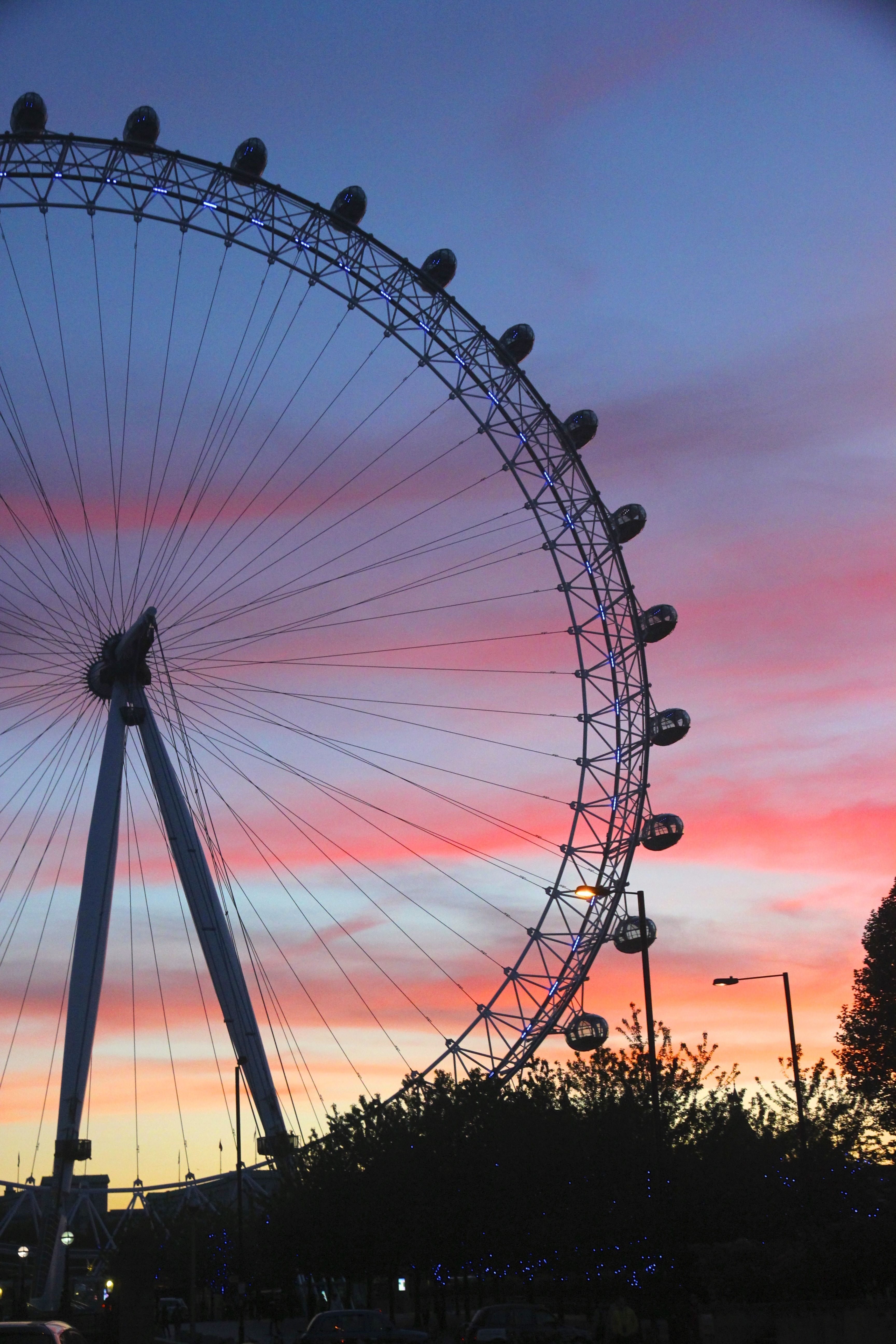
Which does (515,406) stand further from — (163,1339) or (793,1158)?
(163,1339)

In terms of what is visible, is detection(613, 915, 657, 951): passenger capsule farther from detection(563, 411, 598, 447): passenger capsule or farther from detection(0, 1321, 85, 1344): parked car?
detection(0, 1321, 85, 1344): parked car

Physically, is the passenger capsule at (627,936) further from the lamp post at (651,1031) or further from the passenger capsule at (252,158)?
the passenger capsule at (252,158)

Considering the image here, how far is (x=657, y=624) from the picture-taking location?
1932 inches

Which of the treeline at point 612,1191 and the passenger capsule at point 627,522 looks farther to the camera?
the passenger capsule at point 627,522

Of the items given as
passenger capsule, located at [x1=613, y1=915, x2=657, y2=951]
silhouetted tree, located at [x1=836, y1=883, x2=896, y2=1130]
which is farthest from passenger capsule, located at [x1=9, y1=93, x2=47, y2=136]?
silhouetted tree, located at [x1=836, y1=883, x2=896, y2=1130]

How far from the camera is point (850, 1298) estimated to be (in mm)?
30250

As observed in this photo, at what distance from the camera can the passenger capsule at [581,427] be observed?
1874 inches

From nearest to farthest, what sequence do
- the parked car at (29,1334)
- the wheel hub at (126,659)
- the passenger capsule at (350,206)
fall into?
the parked car at (29,1334), the passenger capsule at (350,206), the wheel hub at (126,659)

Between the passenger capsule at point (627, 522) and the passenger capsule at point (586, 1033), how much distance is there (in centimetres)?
1532

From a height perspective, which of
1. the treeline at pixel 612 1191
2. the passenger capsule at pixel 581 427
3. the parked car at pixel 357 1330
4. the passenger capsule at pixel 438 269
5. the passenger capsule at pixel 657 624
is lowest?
the parked car at pixel 357 1330

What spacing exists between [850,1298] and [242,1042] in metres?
21.9

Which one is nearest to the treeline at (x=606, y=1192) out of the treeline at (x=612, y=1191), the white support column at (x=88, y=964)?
the treeline at (x=612, y=1191)

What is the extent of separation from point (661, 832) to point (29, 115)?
28.1m

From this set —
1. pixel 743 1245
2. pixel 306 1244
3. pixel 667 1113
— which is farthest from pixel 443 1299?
pixel 743 1245
